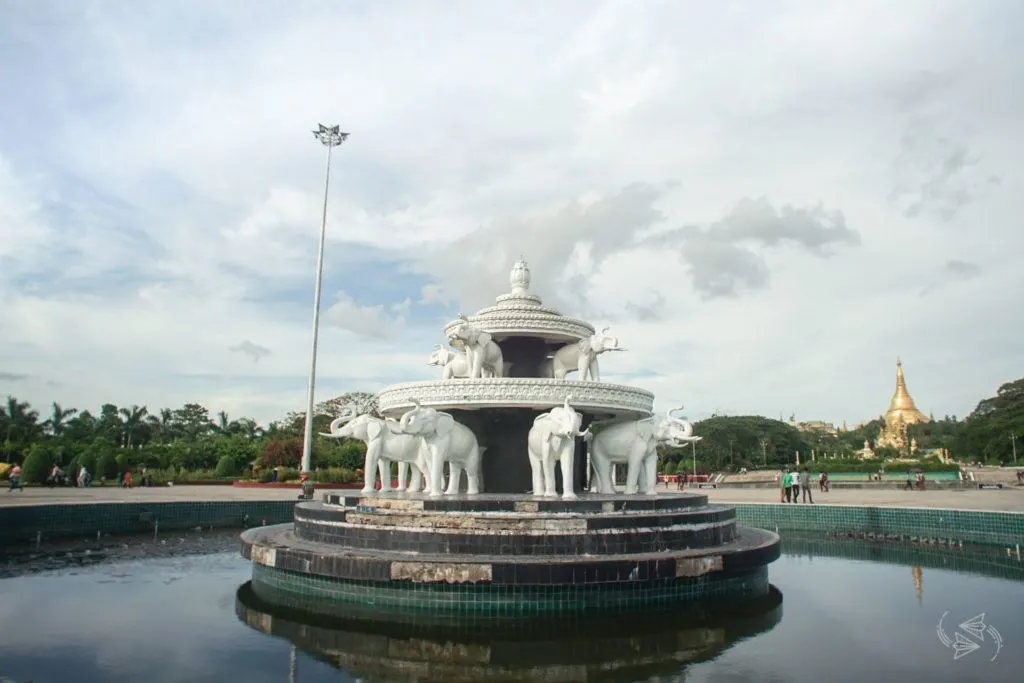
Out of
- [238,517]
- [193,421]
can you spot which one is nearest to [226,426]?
[193,421]

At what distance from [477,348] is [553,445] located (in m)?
2.61

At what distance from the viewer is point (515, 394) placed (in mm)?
11359

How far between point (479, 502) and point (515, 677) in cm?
357

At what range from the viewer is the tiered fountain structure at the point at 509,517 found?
870 cm

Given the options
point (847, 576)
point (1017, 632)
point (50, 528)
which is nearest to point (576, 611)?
point (1017, 632)

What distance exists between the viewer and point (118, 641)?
7543mm

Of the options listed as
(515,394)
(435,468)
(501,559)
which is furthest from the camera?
(515,394)

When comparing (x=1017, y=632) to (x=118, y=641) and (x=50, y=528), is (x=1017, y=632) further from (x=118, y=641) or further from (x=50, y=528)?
(x=50, y=528)

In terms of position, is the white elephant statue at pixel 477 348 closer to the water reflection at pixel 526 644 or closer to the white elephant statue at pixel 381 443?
the white elephant statue at pixel 381 443

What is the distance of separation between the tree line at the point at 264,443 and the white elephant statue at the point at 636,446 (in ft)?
76.7

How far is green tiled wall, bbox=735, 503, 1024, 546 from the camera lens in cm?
1573

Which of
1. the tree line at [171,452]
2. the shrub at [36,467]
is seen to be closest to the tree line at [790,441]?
the tree line at [171,452]

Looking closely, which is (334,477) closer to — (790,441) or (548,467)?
(548,467)
